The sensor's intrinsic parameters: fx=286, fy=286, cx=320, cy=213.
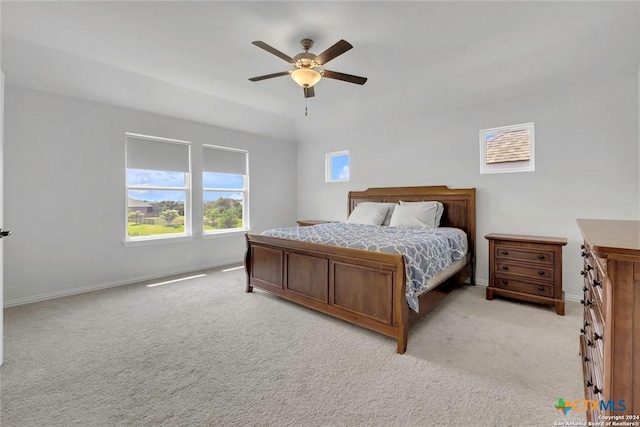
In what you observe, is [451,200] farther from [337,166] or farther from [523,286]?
[337,166]

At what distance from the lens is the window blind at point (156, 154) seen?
4070 mm

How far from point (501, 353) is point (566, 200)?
88.3 inches

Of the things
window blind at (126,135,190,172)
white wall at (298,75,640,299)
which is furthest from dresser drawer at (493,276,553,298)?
window blind at (126,135,190,172)

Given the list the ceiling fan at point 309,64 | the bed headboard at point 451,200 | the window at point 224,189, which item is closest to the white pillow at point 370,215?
the bed headboard at point 451,200

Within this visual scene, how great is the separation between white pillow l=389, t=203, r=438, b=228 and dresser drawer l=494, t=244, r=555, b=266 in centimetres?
84

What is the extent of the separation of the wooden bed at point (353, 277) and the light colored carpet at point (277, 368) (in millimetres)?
178

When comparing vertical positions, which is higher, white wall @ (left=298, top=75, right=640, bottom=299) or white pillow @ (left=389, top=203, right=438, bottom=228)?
white wall @ (left=298, top=75, right=640, bottom=299)

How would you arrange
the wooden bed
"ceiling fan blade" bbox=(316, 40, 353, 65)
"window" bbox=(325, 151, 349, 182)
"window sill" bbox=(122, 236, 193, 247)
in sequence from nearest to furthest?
1. "ceiling fan blade" bbox=(316, 40, 353, 65)
2. the wooden bed
3. "window sill" bbox=(122, 236, 193, 247)
4. "window" bbox=(325, 151, 349, 182)

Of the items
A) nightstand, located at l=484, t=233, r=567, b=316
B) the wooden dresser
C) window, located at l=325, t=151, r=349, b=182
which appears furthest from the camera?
window, located at l=325, t=151, r=349, b=182

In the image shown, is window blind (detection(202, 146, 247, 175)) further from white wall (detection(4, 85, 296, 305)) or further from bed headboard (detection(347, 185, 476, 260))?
bed headboard (detection(347, 185, 476, 260))

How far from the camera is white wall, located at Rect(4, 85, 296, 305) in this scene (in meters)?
3.19

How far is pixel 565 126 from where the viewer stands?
10.9 ft

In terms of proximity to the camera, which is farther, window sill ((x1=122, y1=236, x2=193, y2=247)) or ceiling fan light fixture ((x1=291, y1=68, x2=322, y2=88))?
window sill ((x1=122, y1=236, x2=193, y2=247))

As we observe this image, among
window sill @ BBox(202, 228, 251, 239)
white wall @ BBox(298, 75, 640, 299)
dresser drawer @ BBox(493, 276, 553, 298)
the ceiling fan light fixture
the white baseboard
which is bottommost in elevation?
the white baseboard
